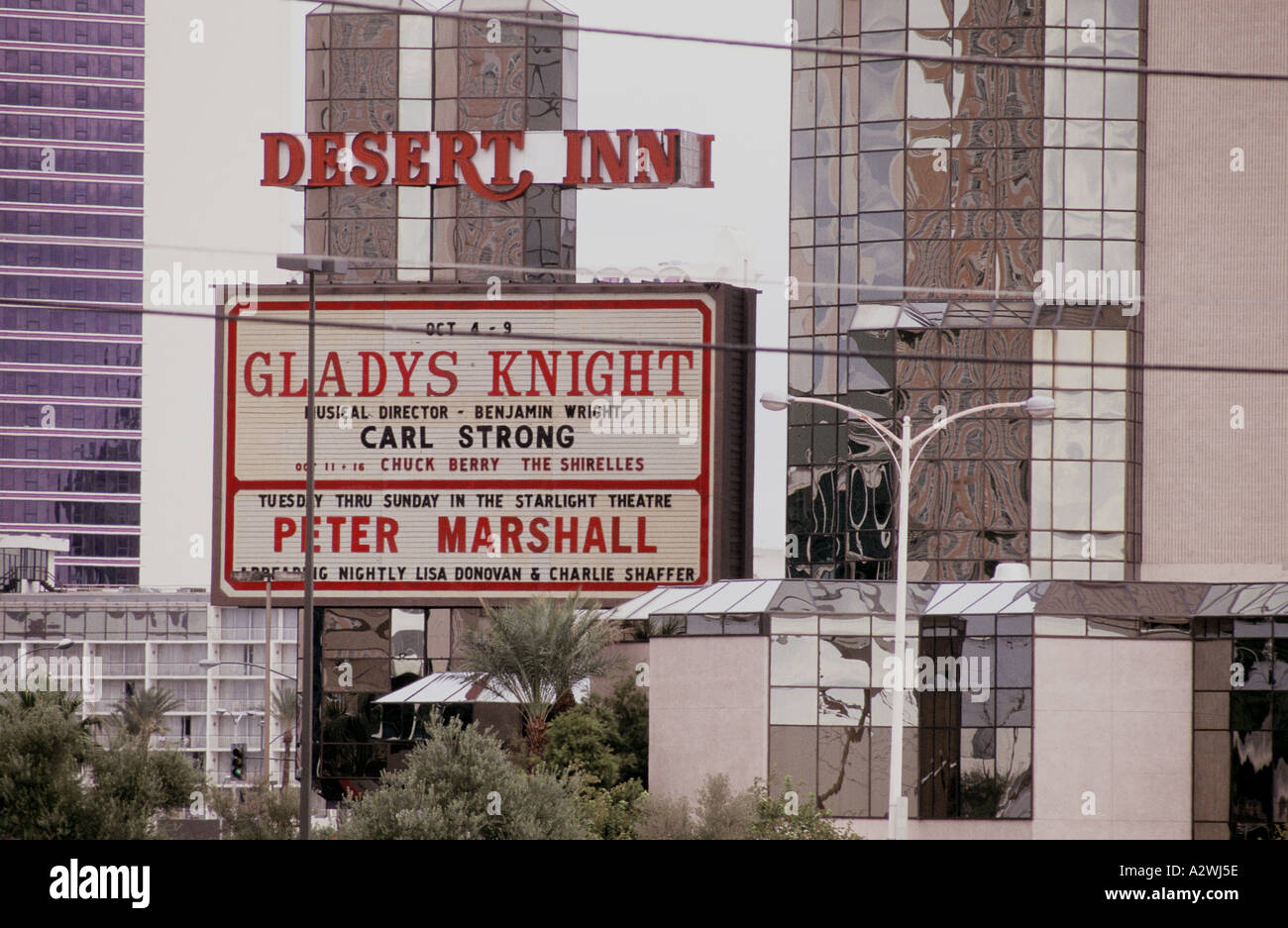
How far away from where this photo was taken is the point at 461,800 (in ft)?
98.2

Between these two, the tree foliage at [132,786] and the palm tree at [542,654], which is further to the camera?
the palm tree at [542,654]

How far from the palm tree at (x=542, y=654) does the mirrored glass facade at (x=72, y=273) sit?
139 m

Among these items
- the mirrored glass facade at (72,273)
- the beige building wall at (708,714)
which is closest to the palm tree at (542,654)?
the beige building wall at (708,714)

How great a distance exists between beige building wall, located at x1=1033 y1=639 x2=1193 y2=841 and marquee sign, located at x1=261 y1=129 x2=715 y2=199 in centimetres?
1822

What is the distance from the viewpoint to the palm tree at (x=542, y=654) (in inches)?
1895

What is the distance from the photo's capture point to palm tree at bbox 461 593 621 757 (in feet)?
158

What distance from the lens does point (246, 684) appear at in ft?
569

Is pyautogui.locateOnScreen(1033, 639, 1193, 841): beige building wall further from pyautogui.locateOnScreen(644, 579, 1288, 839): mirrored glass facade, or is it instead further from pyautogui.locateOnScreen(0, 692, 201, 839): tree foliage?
pyautogui.locateOnScreen(0, 692, 201, 839): tree foliage

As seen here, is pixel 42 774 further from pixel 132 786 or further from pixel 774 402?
pixel 774 402

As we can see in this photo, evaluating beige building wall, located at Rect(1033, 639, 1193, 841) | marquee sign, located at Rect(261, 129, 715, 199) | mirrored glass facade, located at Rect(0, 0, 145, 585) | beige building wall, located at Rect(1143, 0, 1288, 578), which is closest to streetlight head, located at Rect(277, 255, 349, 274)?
beige building wall, located at Rect(1033, 639, 1193, 841)

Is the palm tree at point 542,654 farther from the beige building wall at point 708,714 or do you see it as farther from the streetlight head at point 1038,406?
the streetlight head at point 1038,406

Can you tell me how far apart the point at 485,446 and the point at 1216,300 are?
21576mm

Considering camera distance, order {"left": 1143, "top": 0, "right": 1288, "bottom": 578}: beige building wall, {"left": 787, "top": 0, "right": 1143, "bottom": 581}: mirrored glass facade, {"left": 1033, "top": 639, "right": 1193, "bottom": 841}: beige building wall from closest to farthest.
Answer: {"left": 1033, "top": 639, "right": 1193, "bottom": 841}: beige building wall < {"left": 1143, "top": 0, "right": 1288, "bottom": 578}: beige building wall < {"left": 787, "top": 0, "right": 1143, "bottom": 581}: mirrored glass facade
